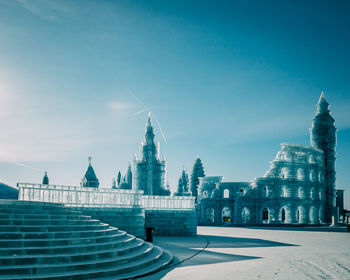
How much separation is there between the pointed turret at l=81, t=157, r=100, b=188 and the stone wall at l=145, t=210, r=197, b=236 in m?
33.8

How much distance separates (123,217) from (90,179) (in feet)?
126

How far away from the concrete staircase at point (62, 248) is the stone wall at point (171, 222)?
12.0 m

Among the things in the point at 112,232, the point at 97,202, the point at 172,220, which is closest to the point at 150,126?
the point at 172,220

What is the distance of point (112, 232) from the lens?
568 inches

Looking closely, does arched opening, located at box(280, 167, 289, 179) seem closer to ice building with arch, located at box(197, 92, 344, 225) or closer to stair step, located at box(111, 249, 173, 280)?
ice building with arch, located at box(197, 92, 344, 225)

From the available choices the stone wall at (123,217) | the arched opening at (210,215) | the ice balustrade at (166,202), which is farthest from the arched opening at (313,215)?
the stone wall at (123,217)

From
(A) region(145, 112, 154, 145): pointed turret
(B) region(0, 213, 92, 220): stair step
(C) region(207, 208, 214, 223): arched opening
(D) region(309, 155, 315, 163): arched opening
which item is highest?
(A) region(145, 112, 154, 145): pointed turret

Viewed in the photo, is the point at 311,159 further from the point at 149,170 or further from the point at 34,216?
the point at 34,216

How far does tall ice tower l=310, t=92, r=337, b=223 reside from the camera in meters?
57.5

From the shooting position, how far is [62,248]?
1082 centimetres

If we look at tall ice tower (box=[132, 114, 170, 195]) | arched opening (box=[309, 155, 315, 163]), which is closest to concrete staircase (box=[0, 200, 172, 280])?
arched opening (box=[309, 155, 315, 163])

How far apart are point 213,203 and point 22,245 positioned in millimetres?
42621

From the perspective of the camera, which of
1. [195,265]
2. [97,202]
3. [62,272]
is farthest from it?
[97,202]

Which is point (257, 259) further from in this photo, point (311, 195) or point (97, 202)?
point (311, 195)
